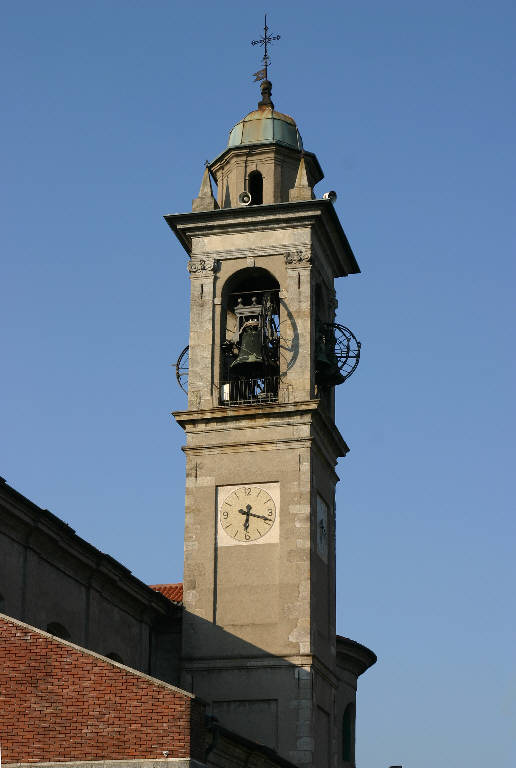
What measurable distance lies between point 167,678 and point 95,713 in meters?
13.1

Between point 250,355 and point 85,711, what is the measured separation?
48.5 feet

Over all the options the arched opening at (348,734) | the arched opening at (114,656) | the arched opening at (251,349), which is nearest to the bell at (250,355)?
the arched opening at (251,349)

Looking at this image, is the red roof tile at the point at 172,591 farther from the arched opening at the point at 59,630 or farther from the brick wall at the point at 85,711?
the brick wall at the point at 85,711

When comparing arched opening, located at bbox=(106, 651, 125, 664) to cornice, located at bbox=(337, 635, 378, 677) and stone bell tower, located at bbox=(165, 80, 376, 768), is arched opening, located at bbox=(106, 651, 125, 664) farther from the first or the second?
cornice, located at bbox=(337, 635, 378, 677)

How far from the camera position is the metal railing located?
35906mm

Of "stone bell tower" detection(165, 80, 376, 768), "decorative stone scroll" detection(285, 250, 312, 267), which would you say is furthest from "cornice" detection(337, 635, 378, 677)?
"decorative stone scroll" detection(285, 250, 312, 267)

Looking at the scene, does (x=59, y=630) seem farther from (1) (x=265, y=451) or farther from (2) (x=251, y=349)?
(2) (x=251, y=349)

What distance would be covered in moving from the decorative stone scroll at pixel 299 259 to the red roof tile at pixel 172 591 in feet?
→ 28.2

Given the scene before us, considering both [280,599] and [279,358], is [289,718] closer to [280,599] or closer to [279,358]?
[280,599]

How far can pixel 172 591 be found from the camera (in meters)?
38.2

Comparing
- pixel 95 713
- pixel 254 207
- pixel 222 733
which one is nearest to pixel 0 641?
pixel 95 713

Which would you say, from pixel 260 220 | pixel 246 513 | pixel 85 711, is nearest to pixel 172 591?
pixel 246 513

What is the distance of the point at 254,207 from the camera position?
36906mm

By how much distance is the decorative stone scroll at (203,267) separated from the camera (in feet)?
121
